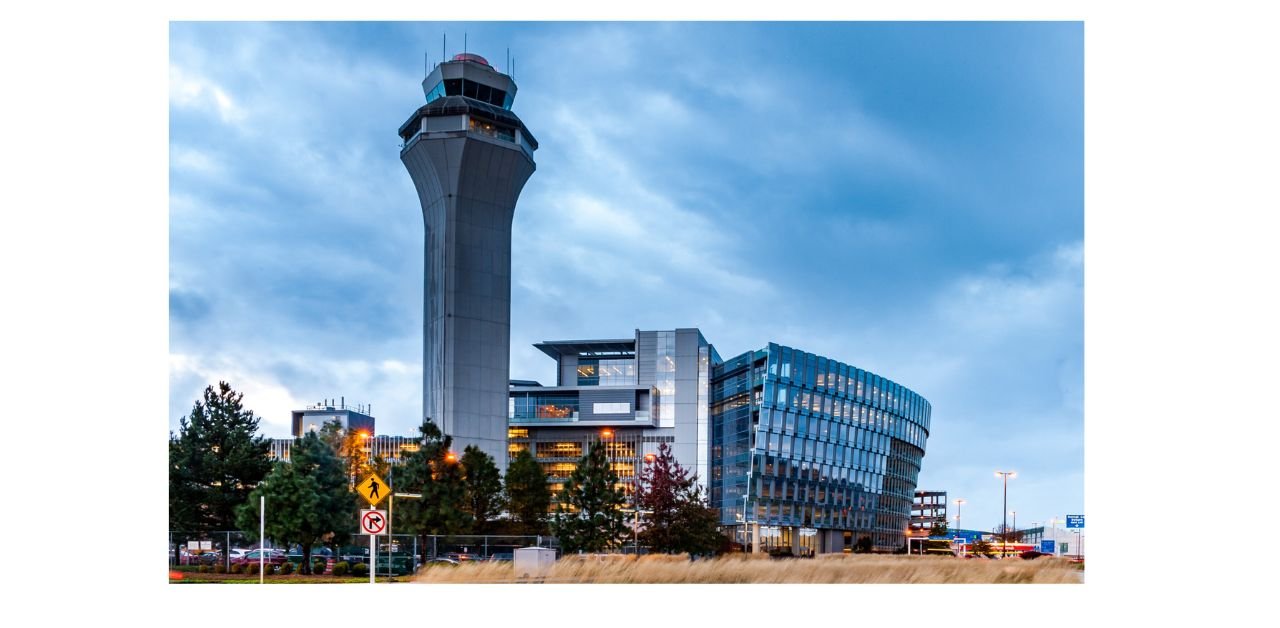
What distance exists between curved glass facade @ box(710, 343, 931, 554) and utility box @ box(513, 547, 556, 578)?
6254cm

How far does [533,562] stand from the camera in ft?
116

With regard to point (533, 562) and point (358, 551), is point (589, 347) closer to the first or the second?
point (358, 551)

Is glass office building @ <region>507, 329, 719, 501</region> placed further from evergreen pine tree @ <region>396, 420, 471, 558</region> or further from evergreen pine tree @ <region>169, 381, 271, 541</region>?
evergreen pine tree @ <region>169, 381, 271, 541</region>

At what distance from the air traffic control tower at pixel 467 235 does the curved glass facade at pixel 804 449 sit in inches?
952

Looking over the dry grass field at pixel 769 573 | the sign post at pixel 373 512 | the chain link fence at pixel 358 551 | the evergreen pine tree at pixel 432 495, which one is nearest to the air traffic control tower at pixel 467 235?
the evergreen pine tree at pixel 432 495

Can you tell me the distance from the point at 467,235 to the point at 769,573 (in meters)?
73.7

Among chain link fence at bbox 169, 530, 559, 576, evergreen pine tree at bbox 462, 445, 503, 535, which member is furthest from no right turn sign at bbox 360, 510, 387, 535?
evergreen pine tree at bbox 462, 445, 503, 535

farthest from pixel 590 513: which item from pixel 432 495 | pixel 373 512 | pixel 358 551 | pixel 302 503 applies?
pixel 373 512

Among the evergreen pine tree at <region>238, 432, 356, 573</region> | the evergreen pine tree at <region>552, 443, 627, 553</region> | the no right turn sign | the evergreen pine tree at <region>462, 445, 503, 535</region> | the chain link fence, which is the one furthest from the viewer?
the evergreen pine tree at <region>462, 445, 503, 535</region>

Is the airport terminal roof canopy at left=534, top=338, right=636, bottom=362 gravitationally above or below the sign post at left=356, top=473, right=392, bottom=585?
above

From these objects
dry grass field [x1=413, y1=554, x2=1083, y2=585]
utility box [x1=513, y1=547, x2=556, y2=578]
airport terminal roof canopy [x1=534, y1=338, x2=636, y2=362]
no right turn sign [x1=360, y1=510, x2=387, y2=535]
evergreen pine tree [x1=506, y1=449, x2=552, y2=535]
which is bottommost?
evergreen pine tree [x1=506, y1=449, x2=552, y2=535]

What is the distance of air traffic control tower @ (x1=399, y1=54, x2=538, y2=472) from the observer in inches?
3898
